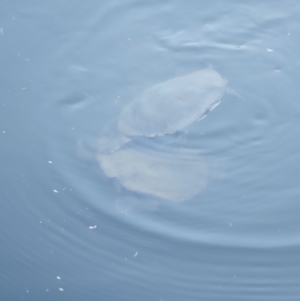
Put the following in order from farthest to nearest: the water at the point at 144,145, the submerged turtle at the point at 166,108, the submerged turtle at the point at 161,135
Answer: the submerged turtle at the point at 166,108 → the submerged turtle at the point at 161,135 → the water at the point at 144,145

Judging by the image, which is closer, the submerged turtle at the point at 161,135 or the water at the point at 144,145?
the water at the point at 144,145

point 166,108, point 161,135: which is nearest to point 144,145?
point 161,135

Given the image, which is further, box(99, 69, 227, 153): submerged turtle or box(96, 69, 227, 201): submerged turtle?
box(99, 69, 227, 153): submerged turtle

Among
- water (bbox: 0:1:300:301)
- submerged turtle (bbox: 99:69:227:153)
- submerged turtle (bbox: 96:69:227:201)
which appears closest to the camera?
water (bbox: 0:1:300:301)

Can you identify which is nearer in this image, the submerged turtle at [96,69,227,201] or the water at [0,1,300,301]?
the water at [0,1,300,301]

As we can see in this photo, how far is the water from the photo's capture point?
144 centimetres

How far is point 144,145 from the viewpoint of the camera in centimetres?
176

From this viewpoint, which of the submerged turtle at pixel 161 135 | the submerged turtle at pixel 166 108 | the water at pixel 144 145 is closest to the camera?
the water at pixel 144 145

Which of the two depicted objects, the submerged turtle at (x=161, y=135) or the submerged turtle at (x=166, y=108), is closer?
the submerged turtle at (x=161, y=135)

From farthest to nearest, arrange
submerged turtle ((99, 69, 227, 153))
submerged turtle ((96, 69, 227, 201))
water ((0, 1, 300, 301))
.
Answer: submerged turtle ((99, 69, 227, 153)), submerged turtle ((96, 69, 227, 201)), water ((0, 1, 300, 301))

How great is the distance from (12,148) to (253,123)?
95 cm

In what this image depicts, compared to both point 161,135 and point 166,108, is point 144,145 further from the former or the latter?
point 166,108

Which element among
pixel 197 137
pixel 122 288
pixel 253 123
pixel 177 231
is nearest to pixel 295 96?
pixel 253 123

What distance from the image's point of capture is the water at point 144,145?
1.44 m
